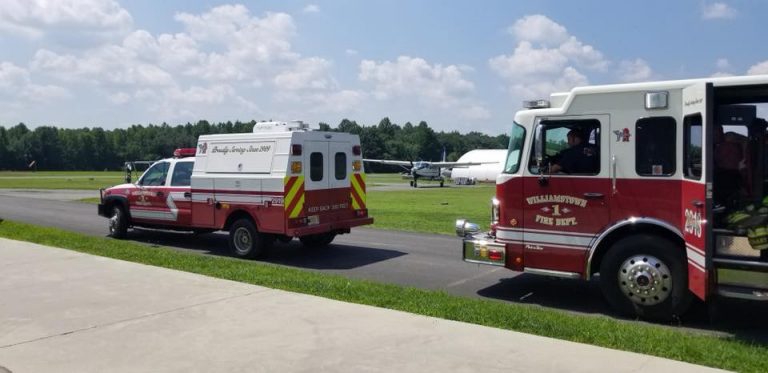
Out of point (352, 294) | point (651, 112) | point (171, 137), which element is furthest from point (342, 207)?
point (171, 137)

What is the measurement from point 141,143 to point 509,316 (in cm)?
16168

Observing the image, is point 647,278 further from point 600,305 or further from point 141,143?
point 141,143

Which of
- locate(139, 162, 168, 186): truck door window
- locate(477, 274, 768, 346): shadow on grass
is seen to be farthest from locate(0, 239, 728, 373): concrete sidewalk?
locate(139, 162, 168, 186): truck door window

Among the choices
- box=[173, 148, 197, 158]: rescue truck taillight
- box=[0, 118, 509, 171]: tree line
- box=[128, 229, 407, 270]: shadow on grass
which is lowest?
box=[128, 229, 407, 270]: shadow on grass

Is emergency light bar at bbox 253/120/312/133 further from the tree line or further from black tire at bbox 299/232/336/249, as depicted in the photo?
the tree line

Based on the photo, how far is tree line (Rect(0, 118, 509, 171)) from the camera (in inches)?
5379

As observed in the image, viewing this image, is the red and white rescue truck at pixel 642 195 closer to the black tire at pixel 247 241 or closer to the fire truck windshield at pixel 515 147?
the fire truck windshield at pixel 515 147

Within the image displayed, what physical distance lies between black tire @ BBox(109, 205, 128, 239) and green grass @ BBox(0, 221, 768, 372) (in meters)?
4.33

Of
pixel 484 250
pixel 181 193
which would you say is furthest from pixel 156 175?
pixel 484 250

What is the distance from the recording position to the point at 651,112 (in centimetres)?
707

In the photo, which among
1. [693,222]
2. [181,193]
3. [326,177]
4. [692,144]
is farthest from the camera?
[181,193]

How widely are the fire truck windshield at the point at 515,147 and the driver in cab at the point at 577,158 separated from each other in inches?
18.1

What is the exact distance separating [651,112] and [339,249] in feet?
25.5

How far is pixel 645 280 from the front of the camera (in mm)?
7066
